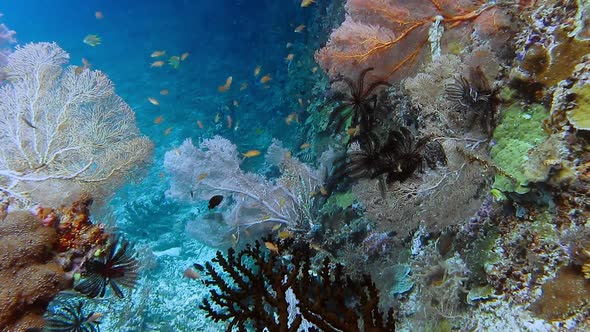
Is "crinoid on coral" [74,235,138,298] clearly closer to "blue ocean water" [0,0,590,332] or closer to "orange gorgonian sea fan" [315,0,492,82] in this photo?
"blue ocean water" [0,0,590,332]

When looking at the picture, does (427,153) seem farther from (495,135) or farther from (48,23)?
(48,23)

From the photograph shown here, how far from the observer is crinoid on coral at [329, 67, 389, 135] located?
4.62 m

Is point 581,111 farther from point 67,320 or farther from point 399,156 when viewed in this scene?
point 67,320

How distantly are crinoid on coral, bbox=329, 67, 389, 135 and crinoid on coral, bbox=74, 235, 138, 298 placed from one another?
3716 mm

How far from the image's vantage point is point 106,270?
14.1 ft

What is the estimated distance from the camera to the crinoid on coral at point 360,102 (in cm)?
462

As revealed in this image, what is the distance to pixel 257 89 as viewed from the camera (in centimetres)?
1620

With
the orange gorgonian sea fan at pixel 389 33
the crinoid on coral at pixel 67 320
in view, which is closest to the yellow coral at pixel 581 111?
the orange gorgonian sea fan at pixel 389 33

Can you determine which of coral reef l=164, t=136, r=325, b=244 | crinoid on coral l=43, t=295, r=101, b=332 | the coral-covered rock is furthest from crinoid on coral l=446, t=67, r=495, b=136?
crinoid on coral l=43, t=295, r=101, b=332

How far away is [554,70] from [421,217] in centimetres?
206

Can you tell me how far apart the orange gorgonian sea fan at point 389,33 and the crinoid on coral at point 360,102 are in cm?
14

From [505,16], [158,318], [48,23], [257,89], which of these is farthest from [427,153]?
[48,23]

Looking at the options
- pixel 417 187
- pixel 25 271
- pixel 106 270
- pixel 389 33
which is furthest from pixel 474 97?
pixel 25 271

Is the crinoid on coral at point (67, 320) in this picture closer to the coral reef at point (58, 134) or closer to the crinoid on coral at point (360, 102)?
the coral reef at point (58, 134)
